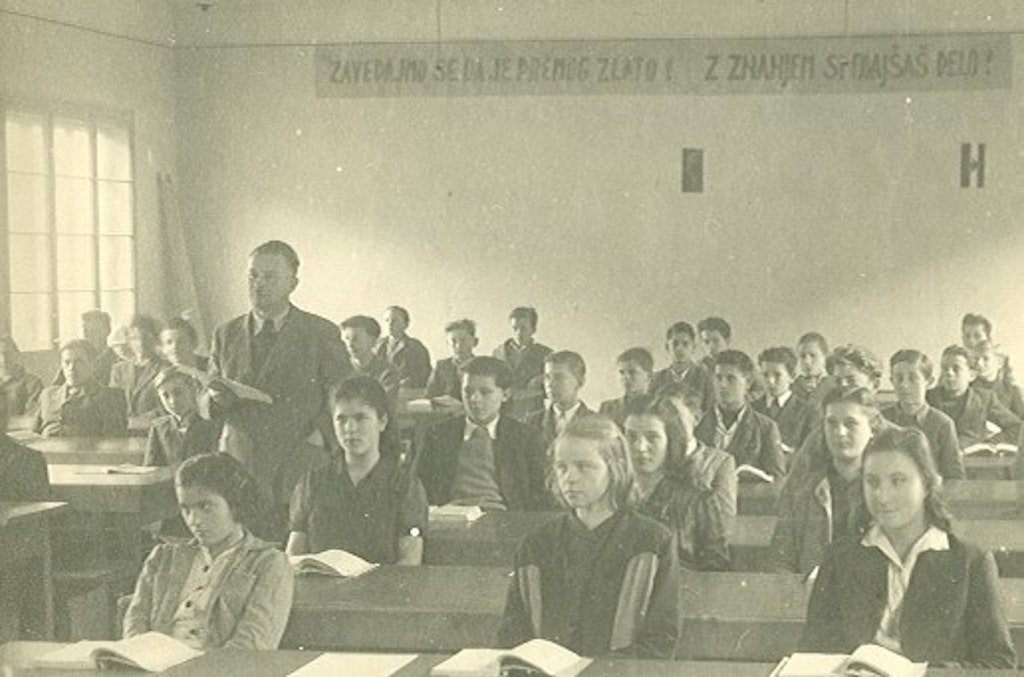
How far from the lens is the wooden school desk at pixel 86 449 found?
2883mm

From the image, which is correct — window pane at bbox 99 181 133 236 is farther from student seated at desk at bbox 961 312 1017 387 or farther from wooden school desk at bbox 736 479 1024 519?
wooden school desk at bbox 736 479 1024 519

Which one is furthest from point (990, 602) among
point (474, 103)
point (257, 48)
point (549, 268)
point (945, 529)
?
point (257, 48)

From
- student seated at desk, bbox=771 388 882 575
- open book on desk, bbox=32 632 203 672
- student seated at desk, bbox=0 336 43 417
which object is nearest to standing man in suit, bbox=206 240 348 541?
student seated at desk, bbox=0 336 43 417

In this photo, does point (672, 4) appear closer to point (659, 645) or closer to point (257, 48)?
point (257, 48)

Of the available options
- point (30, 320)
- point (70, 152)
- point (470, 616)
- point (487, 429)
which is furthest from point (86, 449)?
point (487, 429)

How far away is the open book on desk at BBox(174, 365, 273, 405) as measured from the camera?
9.44 ft

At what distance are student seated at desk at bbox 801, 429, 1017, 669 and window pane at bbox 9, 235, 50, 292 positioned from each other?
4.51 ft

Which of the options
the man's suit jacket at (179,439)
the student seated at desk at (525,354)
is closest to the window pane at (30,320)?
the man's suit jacket at (179,439)

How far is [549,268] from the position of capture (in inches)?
110

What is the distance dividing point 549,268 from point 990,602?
89 cm

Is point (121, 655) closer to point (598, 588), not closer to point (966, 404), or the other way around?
point (598, 588)

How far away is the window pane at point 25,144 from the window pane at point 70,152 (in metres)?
0.03

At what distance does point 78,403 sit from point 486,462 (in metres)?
1.00

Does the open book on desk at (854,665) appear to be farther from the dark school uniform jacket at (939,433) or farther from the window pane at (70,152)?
the window pane at (70,152)
